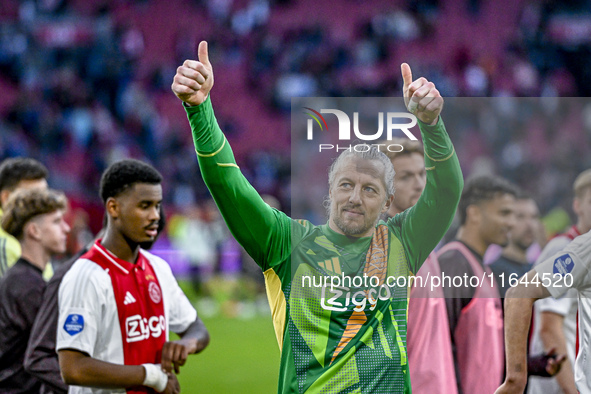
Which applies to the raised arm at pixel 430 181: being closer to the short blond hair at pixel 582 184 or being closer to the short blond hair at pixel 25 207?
the short blond hair at pixel 582 184

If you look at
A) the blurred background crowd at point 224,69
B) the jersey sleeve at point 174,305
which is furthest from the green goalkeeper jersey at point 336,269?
the blurred background crowd at point 224,69

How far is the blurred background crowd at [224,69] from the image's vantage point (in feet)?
53.2

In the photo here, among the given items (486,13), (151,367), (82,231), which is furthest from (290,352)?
(486,13)

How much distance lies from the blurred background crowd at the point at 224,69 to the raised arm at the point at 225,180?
38.6 feet

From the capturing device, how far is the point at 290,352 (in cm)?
276

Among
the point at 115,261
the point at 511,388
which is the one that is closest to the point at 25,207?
the point at 115,261

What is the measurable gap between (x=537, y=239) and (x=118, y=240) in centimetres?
212

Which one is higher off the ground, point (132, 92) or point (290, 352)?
point (132, 92)

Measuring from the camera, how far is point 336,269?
282 centimetres

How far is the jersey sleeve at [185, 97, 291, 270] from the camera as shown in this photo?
264cm

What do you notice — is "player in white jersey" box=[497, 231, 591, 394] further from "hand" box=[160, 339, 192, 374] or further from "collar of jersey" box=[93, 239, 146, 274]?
"collar of jersey" box=[93, 239, 146, 274]

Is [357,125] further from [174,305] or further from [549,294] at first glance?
[174,305]

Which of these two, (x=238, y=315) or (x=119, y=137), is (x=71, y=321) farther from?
(x=119, y=137)

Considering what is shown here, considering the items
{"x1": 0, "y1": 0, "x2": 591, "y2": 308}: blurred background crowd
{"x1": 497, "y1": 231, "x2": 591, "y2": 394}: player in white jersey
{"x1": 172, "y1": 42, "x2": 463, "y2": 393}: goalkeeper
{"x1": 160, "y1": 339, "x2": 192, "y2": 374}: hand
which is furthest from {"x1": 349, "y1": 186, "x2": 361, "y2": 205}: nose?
{"x1": 0, "y1": 0, "x2": 591, "y2": 308}: blurred background crowd
